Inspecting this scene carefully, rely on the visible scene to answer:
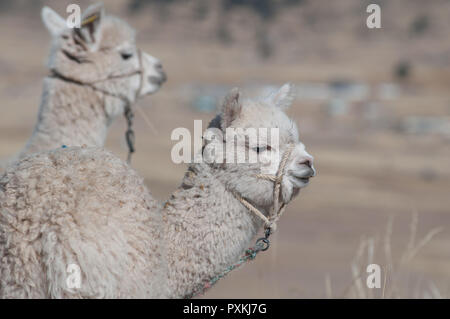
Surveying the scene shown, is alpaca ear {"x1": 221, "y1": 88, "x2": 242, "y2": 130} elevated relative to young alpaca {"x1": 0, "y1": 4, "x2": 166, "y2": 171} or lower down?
lower down

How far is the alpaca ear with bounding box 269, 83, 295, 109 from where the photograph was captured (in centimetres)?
344

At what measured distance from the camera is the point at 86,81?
209 inches

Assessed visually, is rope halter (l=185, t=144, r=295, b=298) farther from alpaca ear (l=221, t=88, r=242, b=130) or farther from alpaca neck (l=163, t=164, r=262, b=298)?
alpaca ear (l=221, t=88, r=242, b=130)

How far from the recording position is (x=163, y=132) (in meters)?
23.6

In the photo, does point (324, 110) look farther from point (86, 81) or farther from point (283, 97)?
point (283, 97)

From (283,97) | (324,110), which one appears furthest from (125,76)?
(324,110)

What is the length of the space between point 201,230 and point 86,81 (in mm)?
2659

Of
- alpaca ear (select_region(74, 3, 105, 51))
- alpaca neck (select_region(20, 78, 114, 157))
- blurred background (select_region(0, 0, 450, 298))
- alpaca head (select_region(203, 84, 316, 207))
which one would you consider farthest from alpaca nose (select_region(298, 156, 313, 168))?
alpaca ear (select_region(74, 3, 105, 51))

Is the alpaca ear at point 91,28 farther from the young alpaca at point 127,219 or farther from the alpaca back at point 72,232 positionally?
the alpaca back at point 72,232

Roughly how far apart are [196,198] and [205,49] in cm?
3937

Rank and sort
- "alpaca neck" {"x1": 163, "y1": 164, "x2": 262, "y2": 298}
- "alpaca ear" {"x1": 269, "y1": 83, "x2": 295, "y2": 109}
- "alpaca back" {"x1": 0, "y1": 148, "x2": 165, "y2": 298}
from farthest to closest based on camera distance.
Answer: "alpaca ear" {"x1": 269, "y1": 83, "x2": 295, "y2": 109}, "alpaca neck" {"x1": 163, "y1": 164, "x2": 262, "y2": 298}, "alpaca back" {"x1": 0, "y1": 148, "x2": 165, "y2": 298}

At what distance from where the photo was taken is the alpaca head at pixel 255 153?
3102mm

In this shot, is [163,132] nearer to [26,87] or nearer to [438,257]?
[26,87]

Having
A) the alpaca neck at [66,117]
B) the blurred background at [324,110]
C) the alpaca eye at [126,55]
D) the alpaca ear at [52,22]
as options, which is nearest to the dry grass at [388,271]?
the blurred background at [324,110]
